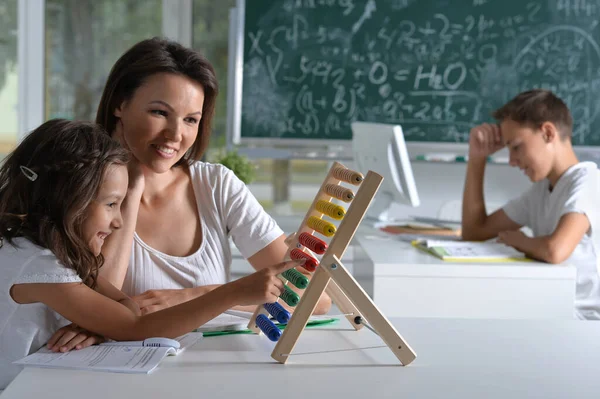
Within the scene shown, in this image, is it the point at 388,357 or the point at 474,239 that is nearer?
the point at 388,357

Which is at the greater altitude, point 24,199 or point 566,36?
point 566,36

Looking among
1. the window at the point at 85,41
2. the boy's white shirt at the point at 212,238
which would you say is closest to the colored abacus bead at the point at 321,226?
the boy's white shirt at the point at 212,238

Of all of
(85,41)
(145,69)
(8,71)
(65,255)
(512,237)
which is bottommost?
(512,237)

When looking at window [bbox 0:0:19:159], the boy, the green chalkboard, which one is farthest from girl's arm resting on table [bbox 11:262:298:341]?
window [bbox 0:0:19:159]

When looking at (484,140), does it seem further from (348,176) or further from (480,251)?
(348,176)

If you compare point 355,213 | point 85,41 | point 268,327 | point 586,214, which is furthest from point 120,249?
point 85,41

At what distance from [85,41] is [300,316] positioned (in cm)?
422

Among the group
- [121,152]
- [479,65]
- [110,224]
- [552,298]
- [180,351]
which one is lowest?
[552,298]

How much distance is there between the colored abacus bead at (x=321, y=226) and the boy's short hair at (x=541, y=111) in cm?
164

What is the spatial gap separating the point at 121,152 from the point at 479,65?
128 inches

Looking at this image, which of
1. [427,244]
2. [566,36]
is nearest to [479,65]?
[566,36]

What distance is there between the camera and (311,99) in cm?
434

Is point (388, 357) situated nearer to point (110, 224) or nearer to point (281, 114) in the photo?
point (110, 224)

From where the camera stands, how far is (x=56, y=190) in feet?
4.59
